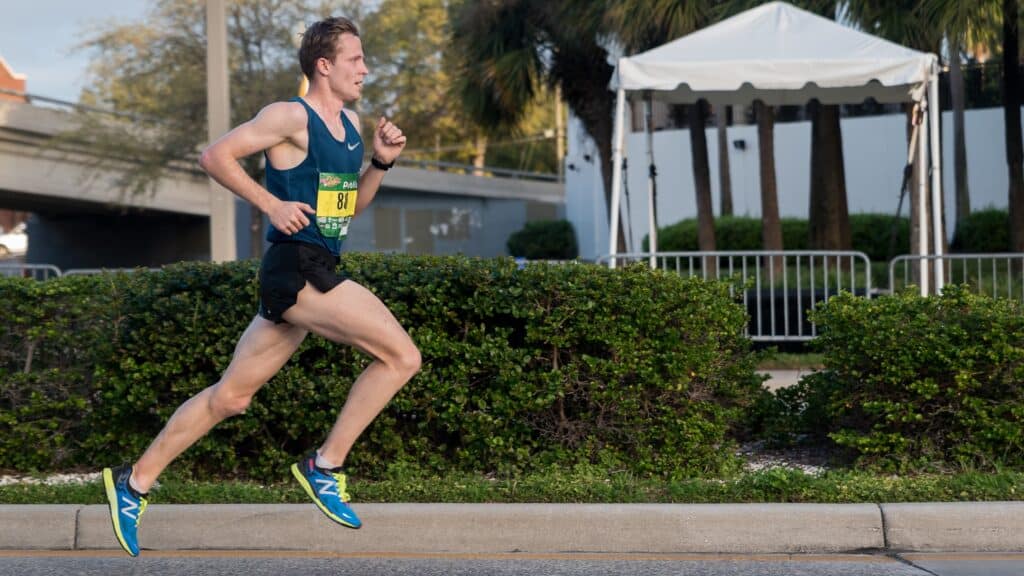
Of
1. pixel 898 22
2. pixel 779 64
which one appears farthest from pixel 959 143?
pixel 779 64

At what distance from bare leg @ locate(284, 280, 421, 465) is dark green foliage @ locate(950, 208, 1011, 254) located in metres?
22.7

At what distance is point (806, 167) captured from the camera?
30.9 metres

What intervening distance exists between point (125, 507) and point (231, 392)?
2.06 ft

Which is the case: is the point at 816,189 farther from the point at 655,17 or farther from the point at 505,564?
the point at 505,564

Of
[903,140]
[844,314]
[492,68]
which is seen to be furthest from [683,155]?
[844,314]

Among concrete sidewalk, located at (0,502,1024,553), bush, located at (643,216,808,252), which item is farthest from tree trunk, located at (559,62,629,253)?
concrete sidewalk, located at (0,502,1024,553)

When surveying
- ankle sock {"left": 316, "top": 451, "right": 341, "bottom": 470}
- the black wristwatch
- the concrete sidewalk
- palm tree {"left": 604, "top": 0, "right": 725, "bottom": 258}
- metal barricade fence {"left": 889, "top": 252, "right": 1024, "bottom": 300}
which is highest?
palm tree {"left": 604, "top": 0, "right": 725, "bottom": 258}

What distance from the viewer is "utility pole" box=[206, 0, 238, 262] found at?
14.5 meters

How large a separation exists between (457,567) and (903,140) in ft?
86.3

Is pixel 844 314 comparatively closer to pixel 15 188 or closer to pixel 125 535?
pixel 125 535

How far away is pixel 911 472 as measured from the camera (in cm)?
662

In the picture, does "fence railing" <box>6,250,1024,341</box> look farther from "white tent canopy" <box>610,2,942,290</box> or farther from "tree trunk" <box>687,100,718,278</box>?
"tree trunk" <box>687,100,718,278</box>

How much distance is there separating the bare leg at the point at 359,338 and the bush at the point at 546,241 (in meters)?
37.7

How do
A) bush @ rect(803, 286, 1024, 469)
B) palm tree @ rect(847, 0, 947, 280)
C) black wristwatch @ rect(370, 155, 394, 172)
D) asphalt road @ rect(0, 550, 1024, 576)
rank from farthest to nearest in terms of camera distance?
palm tree @ rect(847, 0, 947, 280) → bush @ rect(803, 286, 1024, 469) → asphalt road @ rect(0, 550, 1024, 576) → black wristwatch @ rect(370, 155, 394, 172)
